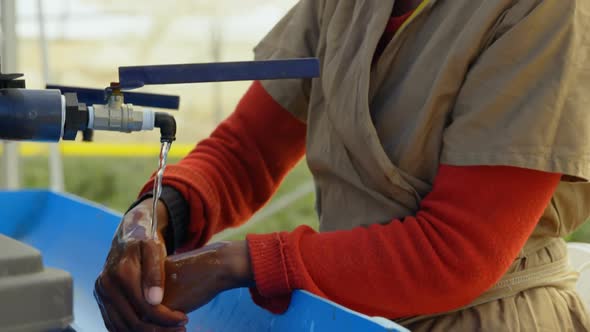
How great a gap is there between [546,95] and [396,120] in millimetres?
211

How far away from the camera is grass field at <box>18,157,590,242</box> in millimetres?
5262

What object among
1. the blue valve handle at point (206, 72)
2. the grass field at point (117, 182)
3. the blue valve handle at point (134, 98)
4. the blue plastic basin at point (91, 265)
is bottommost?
the grass field at point (117, 182)

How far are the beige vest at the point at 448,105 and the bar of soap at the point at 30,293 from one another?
402mm

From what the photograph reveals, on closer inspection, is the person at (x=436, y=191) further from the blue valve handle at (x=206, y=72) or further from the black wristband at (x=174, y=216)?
the blue valve handle at (x=206, y=72)

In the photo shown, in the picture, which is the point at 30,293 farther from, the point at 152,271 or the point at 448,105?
the point at 448,105

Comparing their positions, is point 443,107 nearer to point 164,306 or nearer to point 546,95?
point 546,95

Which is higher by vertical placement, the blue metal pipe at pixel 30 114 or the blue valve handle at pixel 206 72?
the blue valve handle at pixel 206 72

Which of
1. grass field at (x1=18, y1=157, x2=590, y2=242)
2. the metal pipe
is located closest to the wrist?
the metal pipe

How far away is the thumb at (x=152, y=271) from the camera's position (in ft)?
2.83

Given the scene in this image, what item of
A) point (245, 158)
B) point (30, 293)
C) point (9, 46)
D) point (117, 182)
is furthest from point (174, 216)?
point (117, 182)

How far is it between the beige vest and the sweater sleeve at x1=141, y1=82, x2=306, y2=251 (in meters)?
0.12

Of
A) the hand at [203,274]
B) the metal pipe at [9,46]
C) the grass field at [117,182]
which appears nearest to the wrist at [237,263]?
the hand at [203,274]

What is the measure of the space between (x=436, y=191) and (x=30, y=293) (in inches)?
18.5

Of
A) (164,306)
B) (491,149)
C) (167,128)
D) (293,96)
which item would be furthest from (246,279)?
(293,96)
